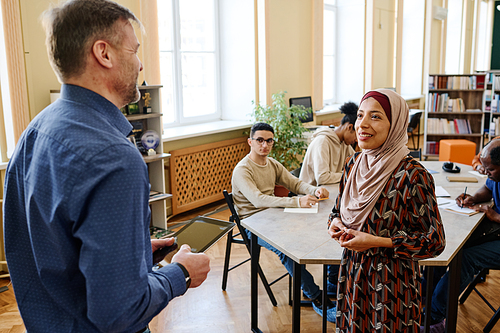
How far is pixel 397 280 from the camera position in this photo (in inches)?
66.7

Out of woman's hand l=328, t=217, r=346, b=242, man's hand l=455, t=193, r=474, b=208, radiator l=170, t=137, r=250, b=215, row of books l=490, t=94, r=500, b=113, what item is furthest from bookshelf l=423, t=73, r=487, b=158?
woman's hand l=328, t=217, r=346, b=242

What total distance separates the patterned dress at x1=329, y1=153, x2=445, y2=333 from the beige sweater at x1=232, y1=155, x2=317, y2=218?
1.14 meters

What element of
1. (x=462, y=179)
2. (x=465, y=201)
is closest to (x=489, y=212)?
(x=465, y=201)

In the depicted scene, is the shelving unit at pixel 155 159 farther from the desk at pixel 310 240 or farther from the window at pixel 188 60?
the desk at pixel 310 240

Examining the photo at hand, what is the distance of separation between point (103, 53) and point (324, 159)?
2.79 metres

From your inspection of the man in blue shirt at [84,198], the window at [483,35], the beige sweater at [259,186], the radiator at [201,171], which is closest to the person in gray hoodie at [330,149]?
the beige sweater at [259,186]

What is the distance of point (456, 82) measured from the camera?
7.40 metres

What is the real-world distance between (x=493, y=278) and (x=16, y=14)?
14.5 feet

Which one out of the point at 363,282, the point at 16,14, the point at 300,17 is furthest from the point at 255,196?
the point at 300,17

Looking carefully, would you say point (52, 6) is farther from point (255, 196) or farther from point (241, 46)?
point (241, 46)

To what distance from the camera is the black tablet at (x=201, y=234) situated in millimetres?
1433

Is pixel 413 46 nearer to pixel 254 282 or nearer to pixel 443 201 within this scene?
pixel 443 201

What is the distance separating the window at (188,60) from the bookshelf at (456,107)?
13.2 feet

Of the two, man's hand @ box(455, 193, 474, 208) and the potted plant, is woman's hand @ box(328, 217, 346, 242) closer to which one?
man's hand @ box(455, 193, 474, 208)
